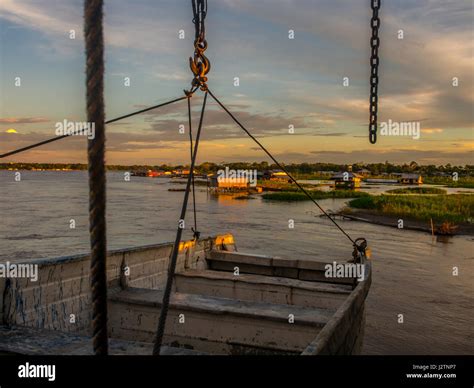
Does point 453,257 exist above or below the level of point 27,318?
below

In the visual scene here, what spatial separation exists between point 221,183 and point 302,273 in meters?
87.7

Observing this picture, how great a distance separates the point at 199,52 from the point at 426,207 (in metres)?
47.7

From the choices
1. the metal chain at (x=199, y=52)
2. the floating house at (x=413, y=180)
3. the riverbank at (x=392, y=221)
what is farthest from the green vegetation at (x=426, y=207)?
the floating house at (x=413, y=180)

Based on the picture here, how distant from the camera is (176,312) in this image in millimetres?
6785

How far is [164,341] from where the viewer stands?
22.6 ft

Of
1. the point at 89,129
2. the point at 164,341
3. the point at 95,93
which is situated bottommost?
the point at 164,341

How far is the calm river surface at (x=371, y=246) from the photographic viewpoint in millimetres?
14508

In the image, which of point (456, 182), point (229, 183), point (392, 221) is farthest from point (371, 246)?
point (456, 182)

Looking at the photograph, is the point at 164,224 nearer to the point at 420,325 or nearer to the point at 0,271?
the point at 420,325

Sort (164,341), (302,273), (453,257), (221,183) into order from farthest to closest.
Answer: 1. (221,183)
2. (453,257)
3. (302,273)
4. (164,341)

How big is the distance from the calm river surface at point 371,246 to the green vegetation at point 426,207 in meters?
5.80

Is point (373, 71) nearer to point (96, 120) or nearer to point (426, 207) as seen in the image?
point (96, 120)

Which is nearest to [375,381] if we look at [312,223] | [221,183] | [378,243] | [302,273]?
[302,273]

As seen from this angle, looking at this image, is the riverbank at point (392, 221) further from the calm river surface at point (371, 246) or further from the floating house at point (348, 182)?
the floating house at point (348, 182)
